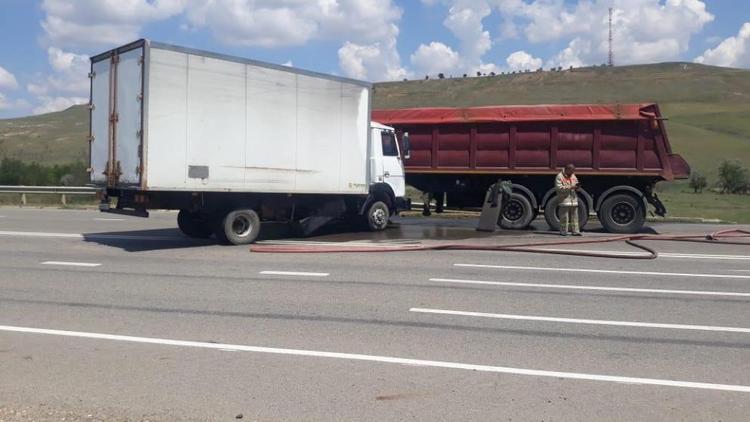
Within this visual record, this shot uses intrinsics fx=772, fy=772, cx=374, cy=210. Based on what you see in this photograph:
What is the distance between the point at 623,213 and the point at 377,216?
591 cm

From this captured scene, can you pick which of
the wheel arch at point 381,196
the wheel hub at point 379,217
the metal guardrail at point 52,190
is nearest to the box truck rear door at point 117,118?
the wheel arch at point 381,196

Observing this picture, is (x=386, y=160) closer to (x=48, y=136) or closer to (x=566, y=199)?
(x=566, y=199)

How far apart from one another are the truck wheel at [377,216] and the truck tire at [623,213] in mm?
5196

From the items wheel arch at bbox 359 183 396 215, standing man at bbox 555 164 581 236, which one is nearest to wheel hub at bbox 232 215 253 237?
wheel arch at bbox 359 183 396 215

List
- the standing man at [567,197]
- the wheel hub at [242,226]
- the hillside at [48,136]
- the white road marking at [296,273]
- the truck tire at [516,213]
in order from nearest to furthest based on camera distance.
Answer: the white road marking at [296,273] < the wheel hub at [242,226] < the standing man at [567,197] < the truck tire at [516,213] < the hillside at [48,136]

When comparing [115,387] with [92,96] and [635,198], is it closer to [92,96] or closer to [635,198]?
[92,96]

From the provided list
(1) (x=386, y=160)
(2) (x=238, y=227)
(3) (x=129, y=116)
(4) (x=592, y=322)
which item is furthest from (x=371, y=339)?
(1) (x=386, y=160)

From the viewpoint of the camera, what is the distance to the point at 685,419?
494 cm

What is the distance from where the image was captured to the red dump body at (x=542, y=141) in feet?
59.5

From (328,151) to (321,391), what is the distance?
416 inches

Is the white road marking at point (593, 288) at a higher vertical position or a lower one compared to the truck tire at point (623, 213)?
lower

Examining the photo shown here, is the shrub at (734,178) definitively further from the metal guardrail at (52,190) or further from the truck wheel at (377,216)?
the metal guardrail at (52,190)

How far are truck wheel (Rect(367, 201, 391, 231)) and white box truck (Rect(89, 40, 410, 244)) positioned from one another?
2.79ft

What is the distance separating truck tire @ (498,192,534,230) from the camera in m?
18.7
